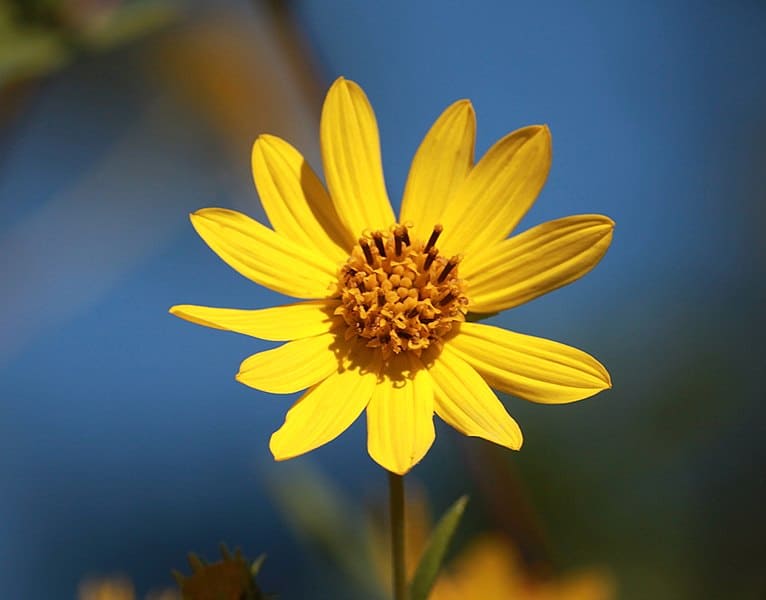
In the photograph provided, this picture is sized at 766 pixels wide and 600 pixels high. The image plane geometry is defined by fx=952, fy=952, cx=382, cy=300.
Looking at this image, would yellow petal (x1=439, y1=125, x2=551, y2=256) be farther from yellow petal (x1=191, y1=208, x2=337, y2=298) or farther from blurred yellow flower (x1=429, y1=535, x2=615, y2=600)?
blurred yellow flower (x1=429, y1=535, x2=615, y2=600)

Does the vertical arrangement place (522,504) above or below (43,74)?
below

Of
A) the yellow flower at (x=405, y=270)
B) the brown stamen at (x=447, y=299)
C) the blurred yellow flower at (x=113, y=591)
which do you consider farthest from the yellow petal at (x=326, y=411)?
Result: the blurred yellow flower at (x=113, y=591)

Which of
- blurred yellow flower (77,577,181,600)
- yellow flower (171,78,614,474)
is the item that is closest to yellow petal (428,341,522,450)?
yellow flower (171,78,614,474)

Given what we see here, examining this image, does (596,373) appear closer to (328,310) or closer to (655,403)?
(328,310)

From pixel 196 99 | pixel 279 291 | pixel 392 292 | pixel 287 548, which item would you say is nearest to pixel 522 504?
pixel 392 292

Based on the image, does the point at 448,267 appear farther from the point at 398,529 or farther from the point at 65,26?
the point at 65,26

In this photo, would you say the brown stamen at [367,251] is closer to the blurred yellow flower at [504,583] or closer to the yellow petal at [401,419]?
the yellow petal at [401,419]
